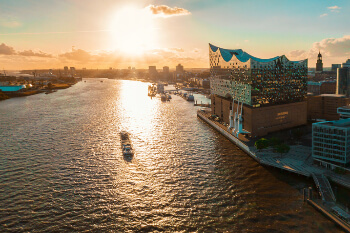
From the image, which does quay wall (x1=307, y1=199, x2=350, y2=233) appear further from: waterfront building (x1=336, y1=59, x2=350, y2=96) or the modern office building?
waterfront building (x1=336, y1=59, x2=350, y2=96)

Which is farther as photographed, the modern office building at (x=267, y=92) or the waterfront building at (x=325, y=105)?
the waterfront building at (x=325, y=105)

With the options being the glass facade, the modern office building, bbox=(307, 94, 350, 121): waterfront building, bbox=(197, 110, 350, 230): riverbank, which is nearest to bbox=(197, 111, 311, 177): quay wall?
bbox=(197, 110, 350, 230): riverbank

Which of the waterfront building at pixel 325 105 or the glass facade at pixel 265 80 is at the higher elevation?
the glass facade at pixel 265 80

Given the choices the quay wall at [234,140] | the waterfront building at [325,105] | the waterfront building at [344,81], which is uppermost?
the waterfront building at [344,81]

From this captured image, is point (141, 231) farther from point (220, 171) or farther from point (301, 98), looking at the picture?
point (301, 98)

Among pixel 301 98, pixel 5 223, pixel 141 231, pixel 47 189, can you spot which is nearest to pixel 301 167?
pixel 141 231

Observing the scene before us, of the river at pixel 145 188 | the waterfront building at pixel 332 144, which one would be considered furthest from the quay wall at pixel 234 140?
the waterfront building at pixel 332 144

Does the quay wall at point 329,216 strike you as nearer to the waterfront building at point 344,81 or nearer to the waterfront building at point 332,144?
the waterfront building at point 332,144

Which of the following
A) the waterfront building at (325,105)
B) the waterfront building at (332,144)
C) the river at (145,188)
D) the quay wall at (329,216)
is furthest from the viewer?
the waterfront building at (325,105)
